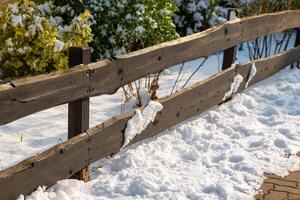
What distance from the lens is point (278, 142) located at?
5.19 metres

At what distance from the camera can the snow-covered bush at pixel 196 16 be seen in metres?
10.1

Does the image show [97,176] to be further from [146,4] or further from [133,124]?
[146,4]

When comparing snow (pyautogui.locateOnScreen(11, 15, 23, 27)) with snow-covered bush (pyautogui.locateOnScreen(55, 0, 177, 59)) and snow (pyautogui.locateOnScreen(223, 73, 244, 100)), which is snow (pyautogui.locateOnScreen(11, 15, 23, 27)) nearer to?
snow-covered bush (pyautogui.locateOnScreen(55, 0, 177, 59))

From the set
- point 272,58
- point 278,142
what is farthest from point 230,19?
point 278,142

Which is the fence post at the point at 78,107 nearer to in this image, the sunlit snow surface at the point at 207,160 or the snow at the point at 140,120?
the sunlit snow surface at the point at 207,160

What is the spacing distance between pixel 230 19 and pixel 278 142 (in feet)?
6.19

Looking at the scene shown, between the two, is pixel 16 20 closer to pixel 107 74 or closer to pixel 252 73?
pixel 107 74

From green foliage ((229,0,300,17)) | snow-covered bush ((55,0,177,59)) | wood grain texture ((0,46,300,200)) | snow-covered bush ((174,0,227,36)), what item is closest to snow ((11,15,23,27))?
snow-covered bush ((55,0,177,59))

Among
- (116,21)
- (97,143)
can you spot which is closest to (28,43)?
(116,21)

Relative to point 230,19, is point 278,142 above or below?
below

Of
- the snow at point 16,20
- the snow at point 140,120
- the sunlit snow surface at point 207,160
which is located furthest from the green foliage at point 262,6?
the snow at point 140,120

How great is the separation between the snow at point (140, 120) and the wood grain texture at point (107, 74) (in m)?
0.33

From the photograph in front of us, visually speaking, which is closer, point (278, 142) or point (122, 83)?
point (122, 83)

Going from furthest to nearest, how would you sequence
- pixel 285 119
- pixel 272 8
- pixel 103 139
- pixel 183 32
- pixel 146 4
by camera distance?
1. pixel 183 32
2. pixel 272 8
3. pixel 146 4
4. pixel 285 119
5. pixel 103 139
